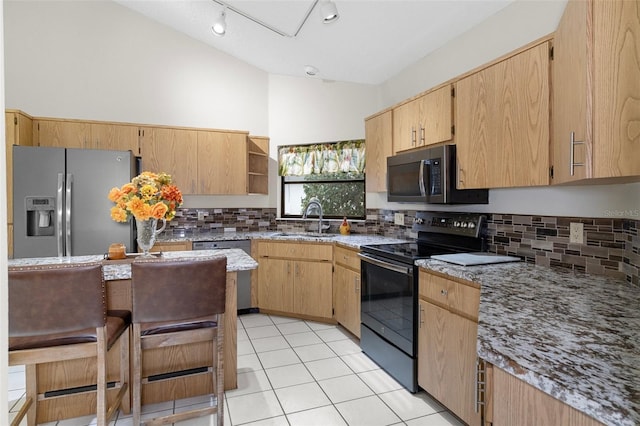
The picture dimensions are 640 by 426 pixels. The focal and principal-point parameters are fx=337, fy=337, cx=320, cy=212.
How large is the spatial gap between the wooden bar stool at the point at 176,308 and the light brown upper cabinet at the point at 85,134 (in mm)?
2523

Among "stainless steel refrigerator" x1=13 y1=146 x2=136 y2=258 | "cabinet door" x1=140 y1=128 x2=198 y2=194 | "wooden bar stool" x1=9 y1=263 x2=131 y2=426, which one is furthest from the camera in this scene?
"cabinet door" x1=140 y1=128 x2=198 y2=194

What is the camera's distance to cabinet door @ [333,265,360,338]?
3.06 metres

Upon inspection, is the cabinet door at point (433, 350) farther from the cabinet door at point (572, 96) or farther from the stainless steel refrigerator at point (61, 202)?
the stainless steel refrigerator at point (61, 202)

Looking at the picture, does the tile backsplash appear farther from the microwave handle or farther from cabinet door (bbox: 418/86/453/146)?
cabinet door (bbox: 418/86/453/146)

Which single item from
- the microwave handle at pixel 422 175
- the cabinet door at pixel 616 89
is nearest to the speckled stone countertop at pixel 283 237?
the microwave handle at pixel 422 175

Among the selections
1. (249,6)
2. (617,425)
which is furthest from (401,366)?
(249,6)

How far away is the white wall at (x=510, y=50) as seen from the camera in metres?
1.75

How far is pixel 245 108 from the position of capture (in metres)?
4.39

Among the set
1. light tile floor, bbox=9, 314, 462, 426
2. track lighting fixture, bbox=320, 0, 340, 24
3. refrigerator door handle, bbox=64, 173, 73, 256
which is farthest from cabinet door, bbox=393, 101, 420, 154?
refrigerator door handle, bbox=64, 173, 73, 256

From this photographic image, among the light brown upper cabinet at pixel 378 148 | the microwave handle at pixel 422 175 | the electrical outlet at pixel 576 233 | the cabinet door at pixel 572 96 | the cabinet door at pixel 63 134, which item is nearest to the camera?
the cabinet door at pixel 572 96

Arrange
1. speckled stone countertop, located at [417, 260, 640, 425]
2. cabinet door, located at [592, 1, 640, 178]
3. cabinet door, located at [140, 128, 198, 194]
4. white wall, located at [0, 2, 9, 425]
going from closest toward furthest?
white wall, located at [0, 2, 9, 425] < speckled stone countertop, located at [417, 260, 640, 425] < cabinet door, located at [592, 1, 640, 178] < cabinet door, located at [140, 128, 198, 194]

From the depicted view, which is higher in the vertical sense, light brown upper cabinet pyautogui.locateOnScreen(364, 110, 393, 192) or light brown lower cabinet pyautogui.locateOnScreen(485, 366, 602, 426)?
light brown upper cabinet pyautogui.locateOnScreen(364, 110, 393, 192)

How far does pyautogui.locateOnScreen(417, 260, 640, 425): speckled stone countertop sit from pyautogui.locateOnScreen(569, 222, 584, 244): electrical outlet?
0.28m

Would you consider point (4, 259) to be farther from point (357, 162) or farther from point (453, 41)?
point (357, 162)
